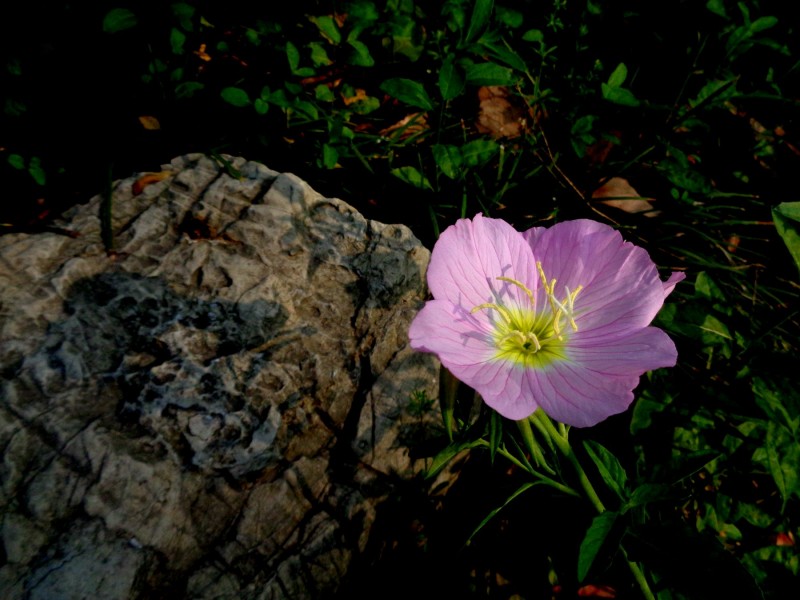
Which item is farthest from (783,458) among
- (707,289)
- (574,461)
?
(574,461)

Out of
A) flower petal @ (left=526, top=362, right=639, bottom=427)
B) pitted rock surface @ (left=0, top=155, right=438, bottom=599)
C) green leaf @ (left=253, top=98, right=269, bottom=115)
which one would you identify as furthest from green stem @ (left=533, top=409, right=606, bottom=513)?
green leaf @ (left=253, top=98, right=269, bottom=115)

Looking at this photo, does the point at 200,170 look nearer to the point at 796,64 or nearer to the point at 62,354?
the point at 62,354

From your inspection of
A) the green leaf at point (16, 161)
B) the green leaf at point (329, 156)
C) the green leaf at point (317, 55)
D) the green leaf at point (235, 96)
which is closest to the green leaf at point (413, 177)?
the green leaf at point (329, 156)

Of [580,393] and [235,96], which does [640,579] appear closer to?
[580,393]

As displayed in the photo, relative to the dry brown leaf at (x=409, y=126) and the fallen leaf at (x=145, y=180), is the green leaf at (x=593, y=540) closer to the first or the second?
the fallen leaf at (x=145, y=180)

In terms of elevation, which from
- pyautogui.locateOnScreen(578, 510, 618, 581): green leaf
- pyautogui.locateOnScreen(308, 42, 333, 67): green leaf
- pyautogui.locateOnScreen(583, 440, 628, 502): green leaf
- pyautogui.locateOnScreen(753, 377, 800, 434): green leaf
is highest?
pyautogui.locateOnScreen(308, 42, 333, 67): green leaf

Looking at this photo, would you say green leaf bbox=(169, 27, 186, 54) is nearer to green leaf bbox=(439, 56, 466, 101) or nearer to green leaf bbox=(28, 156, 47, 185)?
green leaf bbox=(28, 156, 47, 185)
